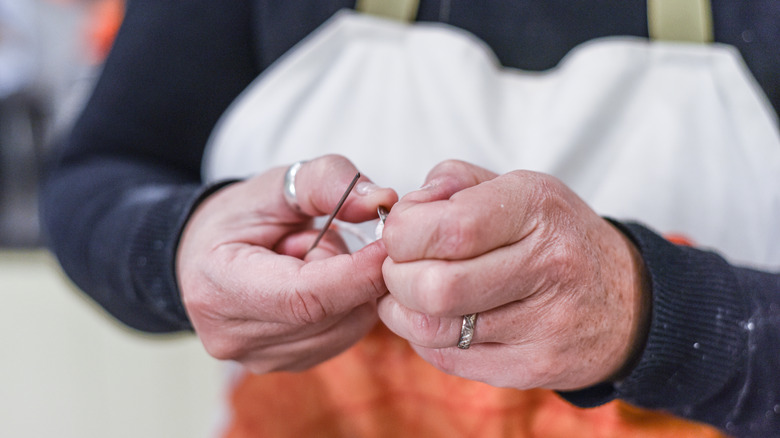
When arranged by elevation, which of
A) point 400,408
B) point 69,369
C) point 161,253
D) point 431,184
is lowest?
point 69,369

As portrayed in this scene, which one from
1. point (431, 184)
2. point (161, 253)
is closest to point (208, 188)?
point (161, 253)

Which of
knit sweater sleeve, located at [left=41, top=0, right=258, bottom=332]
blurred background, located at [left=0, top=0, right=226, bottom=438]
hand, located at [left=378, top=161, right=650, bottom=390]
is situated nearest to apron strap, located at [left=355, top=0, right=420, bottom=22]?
knit sweater sleeve, located at [left=41, top=0, right=258, bottom=332]

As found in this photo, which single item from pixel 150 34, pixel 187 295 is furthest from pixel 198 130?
pixel 187 295

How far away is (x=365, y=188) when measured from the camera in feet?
1.03

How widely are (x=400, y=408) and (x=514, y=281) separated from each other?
0.77 ft

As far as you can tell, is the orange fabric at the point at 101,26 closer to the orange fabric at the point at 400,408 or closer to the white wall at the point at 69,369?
the white wall at the point at 69,369

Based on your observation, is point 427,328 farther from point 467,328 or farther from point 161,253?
point 161,253

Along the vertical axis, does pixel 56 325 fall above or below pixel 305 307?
below

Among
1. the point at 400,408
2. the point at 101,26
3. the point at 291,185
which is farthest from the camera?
the point at 101,26

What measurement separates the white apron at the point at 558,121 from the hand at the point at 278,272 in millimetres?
130

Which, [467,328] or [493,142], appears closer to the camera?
[467,328]

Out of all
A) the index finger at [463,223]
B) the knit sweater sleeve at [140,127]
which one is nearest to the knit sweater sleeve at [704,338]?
the index finger at [463,223]

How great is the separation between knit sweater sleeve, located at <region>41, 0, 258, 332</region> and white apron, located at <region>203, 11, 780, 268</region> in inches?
3.1

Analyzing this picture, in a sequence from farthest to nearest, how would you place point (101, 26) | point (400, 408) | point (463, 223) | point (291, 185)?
1. point (101, 26)
2. point (400, 408)
3. point (291, 185)
4. point (463, 223)
